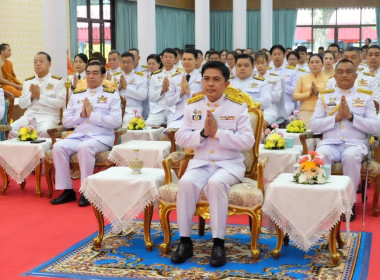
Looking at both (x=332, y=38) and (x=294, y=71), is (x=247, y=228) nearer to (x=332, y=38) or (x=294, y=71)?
(x=294, y=71)

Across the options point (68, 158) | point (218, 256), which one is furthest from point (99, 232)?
point (68, 158)

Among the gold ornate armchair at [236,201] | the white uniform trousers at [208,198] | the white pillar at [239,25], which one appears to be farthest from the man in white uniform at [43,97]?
the white pillar at [239,25]

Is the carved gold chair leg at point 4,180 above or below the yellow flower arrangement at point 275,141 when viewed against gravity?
below

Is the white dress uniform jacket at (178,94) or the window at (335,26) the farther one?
the window at (335,26)

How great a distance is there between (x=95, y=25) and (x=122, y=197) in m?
14.2

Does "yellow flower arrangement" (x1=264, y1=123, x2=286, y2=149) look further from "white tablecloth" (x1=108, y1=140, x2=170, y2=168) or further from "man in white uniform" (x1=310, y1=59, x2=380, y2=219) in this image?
"white tablecloth" (x1=108, y1=140, x2=170, y2=168)

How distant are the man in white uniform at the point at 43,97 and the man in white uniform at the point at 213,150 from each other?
330 cm

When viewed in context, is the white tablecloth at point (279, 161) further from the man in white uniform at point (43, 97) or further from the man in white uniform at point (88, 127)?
the man in white uniform at point (43, 97)

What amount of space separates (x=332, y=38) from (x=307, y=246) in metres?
20.4

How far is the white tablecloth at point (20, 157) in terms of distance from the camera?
6934 millimetres

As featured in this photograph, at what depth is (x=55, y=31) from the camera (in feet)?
31.3

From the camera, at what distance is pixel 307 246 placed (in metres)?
4.59

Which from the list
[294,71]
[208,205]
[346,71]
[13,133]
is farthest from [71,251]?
[294,71]

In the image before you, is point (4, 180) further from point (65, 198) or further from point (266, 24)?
point (266, 24)
